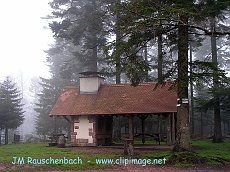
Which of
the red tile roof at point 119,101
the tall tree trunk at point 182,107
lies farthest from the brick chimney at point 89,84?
the tall tree trunk at point 182,107

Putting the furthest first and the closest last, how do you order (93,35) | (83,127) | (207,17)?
1. (93,35)
2. (83,127)
3. (207,17)

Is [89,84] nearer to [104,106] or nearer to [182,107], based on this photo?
[104,106]

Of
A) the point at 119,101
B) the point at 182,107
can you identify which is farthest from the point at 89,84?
the point at 182,107

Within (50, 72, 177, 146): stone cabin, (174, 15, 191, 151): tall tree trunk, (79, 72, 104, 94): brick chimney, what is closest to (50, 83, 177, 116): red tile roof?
(50, 72, 177, 146): stone cabin

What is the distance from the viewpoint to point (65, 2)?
29.3 meters

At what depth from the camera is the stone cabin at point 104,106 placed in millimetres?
17703

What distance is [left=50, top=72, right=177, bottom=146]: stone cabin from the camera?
17.7 metres

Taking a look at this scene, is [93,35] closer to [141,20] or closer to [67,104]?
[67,104]

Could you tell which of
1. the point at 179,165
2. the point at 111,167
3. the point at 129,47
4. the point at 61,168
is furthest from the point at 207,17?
the point at 61,168

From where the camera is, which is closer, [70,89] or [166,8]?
[166,8]

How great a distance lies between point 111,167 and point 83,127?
8.81 meters

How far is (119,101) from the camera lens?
19.2 metres

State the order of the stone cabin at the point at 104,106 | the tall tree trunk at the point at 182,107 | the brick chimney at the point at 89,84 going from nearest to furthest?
the tall tree trunk at the point at 182,107
the stone cabin at the point at 104,106
the brick chimney at the point at 89,84

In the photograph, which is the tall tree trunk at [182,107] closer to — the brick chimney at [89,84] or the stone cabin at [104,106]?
the stone cabin at [104,106]
